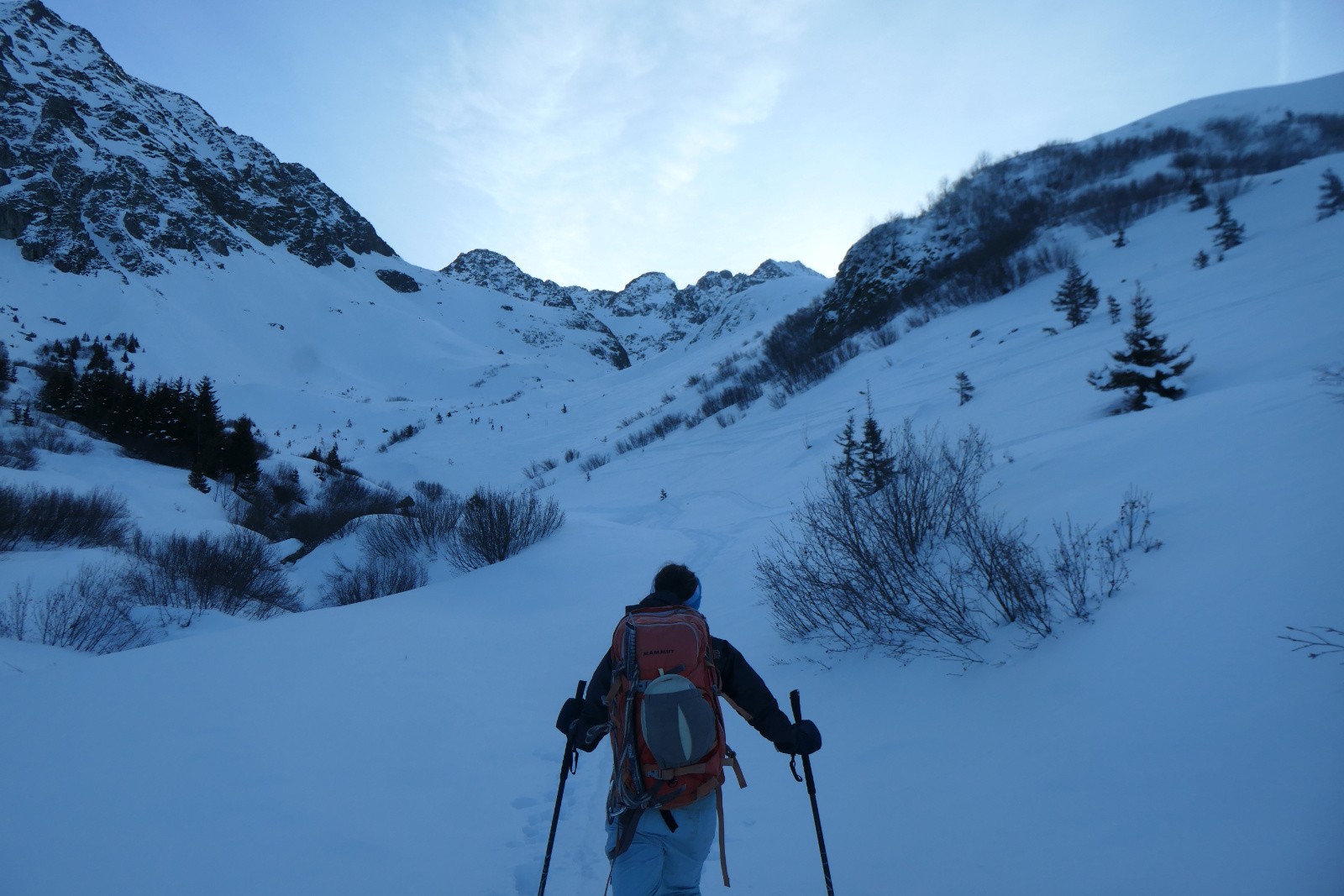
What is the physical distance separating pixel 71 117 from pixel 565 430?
6043 cm

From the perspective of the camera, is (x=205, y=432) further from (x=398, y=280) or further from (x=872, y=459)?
(x=398, y=280)

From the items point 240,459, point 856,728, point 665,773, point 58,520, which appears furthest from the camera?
point 240,459

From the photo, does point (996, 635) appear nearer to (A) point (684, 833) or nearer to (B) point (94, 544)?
(A) point (684, 833)

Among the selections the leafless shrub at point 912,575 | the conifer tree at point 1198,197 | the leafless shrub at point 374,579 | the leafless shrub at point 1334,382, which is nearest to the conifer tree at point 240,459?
the leafless shrub at point 374,579

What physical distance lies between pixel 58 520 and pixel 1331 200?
33.9m

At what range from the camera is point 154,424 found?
23.2m

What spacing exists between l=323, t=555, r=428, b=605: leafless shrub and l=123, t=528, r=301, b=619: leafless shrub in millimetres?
810

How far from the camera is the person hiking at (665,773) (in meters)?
2.27

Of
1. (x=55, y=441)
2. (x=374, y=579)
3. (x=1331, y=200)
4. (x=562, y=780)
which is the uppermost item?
(x=1331, y=200)

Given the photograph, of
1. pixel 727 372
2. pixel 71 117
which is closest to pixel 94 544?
pixel 727 372

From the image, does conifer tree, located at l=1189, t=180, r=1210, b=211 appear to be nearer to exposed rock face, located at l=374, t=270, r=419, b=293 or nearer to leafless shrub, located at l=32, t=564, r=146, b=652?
leafless shrub, located at l=32, t=564, r=146, b=652

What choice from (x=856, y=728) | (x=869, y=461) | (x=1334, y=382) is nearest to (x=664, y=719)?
(x=856, y=728)

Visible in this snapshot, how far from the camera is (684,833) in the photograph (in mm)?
2334

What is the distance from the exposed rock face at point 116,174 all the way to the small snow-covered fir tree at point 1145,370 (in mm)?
66519
